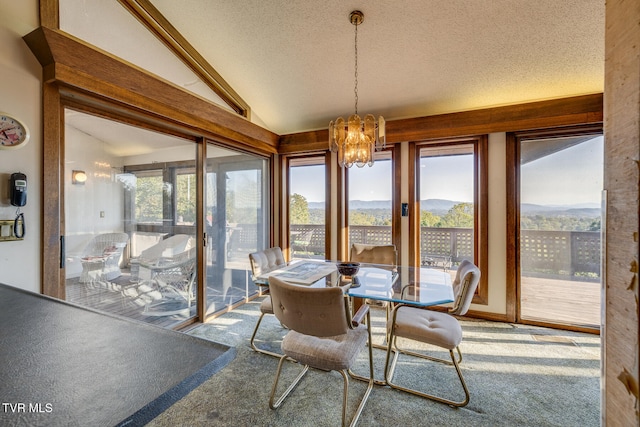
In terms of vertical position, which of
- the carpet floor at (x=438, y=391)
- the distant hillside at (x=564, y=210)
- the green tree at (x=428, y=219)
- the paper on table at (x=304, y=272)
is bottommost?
the carpet floor at (x=438, y=391)

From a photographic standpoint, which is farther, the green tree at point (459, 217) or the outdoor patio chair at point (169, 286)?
the green tree at point (459, 217)

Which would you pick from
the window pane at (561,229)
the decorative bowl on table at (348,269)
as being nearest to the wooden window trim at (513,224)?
the window pane at (561,229)

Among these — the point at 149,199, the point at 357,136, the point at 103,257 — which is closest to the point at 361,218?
the point at 357,136

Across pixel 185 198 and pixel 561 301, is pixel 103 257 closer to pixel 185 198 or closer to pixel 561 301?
pixel 185 198

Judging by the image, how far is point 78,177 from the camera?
6.98ft

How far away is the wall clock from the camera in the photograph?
1618mm

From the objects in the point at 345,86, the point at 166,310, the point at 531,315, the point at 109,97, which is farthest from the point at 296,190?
the point at 531,315

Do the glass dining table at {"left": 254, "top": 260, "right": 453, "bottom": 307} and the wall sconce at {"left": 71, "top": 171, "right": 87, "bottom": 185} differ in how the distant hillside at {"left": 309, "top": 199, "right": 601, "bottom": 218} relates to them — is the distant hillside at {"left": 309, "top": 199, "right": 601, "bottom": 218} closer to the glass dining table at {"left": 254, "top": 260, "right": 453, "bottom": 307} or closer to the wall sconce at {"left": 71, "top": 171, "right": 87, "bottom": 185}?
the glass dining table at {"left": 254, "top": 260, "right": 453, "bottom": 307}

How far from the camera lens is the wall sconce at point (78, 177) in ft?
6.86

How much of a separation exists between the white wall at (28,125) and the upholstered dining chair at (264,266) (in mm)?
1490

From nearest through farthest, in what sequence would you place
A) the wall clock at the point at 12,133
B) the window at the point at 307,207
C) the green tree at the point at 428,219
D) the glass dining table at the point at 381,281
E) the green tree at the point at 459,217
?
the wall clock at the point at 12,133
the glass dining table at the point at 381,281
the green tree at the point at 459,217
the green tree at the point at 428,219
the window at the point at 307,207

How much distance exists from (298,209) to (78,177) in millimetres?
2636

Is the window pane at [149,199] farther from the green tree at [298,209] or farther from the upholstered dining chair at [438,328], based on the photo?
Answer: the upholstered dining chair at [438,328]

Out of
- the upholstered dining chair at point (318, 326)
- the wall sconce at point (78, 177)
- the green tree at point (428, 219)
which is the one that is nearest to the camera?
the upholstered dining chair at point (318, 326)
